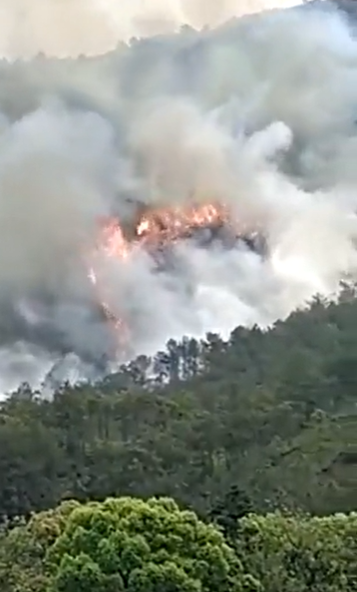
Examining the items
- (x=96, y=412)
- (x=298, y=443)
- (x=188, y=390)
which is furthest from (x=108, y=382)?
(x=298, y=443)

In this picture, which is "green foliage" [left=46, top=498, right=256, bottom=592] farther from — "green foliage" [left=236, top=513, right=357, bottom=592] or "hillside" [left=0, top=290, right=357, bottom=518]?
"hillside" [left=0, top=290, right=357, bottom=518]

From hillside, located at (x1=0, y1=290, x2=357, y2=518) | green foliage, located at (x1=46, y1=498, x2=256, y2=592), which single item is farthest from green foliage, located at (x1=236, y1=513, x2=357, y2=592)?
hillside, located at (x1=0, y1=290, x2=357, y2=518)

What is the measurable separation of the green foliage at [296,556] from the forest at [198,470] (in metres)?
0.05

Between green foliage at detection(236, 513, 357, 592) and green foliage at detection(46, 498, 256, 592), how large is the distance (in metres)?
2.66

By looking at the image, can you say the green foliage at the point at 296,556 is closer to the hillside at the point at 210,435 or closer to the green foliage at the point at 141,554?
the green foliage at the point at 141,554

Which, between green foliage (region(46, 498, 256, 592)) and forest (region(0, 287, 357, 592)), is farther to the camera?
forest (region(0, 287, 357, 592))

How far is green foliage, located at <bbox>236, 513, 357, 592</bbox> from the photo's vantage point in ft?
85.5

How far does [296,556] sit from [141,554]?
5.90 m

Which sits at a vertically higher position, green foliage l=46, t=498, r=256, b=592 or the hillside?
the hillside

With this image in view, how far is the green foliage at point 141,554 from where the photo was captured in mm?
22125

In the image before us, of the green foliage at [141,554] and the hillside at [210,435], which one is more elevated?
the hillside at [210,435]

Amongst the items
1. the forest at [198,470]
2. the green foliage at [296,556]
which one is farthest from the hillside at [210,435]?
the green foliage at [296,556]

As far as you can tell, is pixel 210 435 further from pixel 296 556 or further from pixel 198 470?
pixel 296 556

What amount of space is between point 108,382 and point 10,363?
10143cm
